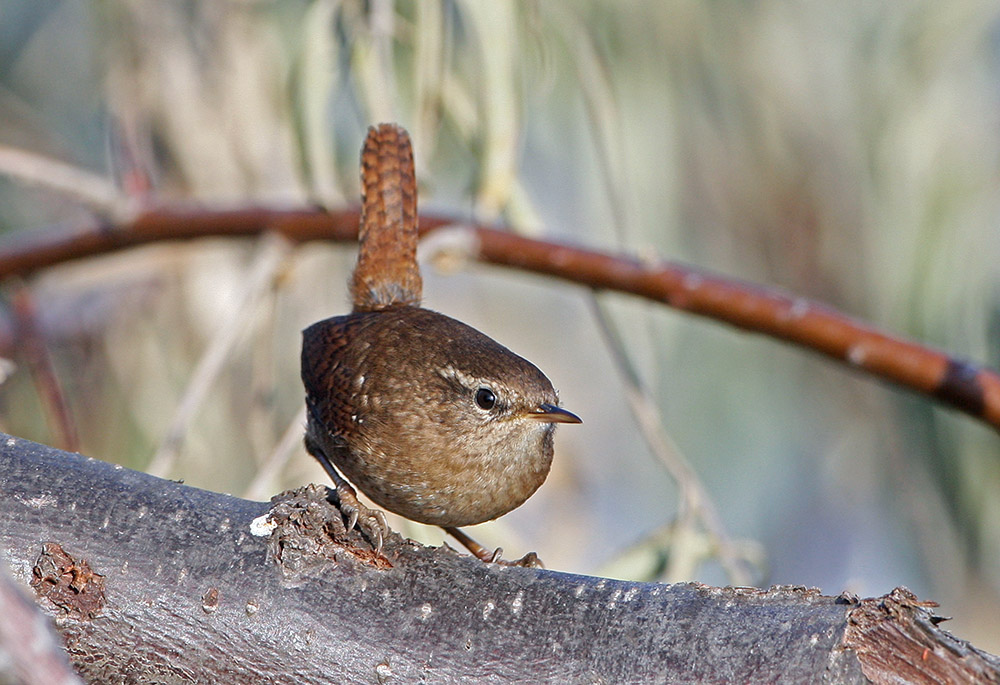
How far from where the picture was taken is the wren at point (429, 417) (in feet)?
6.88

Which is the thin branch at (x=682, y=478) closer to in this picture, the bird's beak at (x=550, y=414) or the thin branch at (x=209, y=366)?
the bird's beak at (x=550, y=414)

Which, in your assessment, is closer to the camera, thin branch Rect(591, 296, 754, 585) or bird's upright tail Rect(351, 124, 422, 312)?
thin branch Rect(591, 296, 754, 585)

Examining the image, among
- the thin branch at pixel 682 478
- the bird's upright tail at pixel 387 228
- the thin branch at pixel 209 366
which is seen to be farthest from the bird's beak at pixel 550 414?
the thin branch at pixel 209 366

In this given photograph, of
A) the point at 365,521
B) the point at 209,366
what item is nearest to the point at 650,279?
the point at 209,366

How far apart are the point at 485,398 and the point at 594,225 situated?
210 centimetres

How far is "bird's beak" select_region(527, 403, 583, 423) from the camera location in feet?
7.06

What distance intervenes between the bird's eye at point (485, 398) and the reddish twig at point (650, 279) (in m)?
0.64

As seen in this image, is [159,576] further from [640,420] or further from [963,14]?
[963,14]

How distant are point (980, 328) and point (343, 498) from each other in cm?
243

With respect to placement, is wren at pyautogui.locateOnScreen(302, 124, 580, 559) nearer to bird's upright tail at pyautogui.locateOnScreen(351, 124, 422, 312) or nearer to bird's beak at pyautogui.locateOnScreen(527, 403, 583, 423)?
bird's beak at pyautogui.locateOnScreen(527, 403, 583, 423)

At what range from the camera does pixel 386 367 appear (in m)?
2.24

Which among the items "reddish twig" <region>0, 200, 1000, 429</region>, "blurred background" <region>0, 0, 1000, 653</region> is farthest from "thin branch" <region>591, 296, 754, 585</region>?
"reddish twig" <region>0, 200, 1000, 429</region>

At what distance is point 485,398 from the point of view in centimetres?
A: 219

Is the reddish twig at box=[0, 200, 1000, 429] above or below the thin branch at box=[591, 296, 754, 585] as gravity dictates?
above
